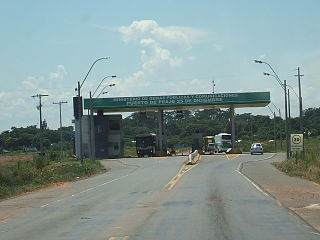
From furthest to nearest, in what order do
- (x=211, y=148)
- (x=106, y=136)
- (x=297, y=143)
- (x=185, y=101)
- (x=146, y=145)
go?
1. (x=211, y=148)
2. (x=106, y=136)
3. (x=146, y=145)
4. (x=185, y=101)
5. (x=297, y=143)

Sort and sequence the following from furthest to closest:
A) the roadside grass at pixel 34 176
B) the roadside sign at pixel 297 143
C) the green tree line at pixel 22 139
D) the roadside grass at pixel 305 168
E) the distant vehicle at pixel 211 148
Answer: the green tree line at pixel 22 139 → the distant vehicle at pixel 211 148 → the roadside sign at pixel 297 143 → the roadside grass at pixel 305 168 → the roadside grass at pixel 34 176

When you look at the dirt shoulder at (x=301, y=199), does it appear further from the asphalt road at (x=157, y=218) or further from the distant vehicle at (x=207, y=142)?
the distant vehicle at (x=207, y=142)

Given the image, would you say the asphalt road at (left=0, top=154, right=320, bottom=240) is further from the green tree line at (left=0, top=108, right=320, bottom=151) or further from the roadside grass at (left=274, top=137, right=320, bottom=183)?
the green tree line at (left=0, top=108, right=320, bottom=151)

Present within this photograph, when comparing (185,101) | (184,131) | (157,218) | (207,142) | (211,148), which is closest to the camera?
(157,218)

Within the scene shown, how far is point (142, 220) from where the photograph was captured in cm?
1523

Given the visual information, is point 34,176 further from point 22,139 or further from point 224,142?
point 22,139

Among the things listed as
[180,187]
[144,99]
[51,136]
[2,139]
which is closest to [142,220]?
[180,187]

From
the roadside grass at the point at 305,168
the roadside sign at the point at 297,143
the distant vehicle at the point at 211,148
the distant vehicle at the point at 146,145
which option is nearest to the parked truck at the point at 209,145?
the distant vehicle at the point at 211,148

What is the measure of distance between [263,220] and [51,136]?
165 metres

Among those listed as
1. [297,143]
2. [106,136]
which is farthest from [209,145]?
Answer: [297,143]

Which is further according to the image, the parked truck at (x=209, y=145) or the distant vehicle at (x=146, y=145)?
the parked truck at (x=209, y=145)

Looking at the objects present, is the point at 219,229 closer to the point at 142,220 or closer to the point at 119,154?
the point at 142,220

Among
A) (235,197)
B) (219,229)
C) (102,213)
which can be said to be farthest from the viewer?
(235,197)

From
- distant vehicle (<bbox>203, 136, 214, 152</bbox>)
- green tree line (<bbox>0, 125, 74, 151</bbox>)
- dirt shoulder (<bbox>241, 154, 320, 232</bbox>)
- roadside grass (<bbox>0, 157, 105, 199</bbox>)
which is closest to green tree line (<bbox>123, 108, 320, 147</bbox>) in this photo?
green tree line (<bbox>0, 125, 74, 151</bbox>)
